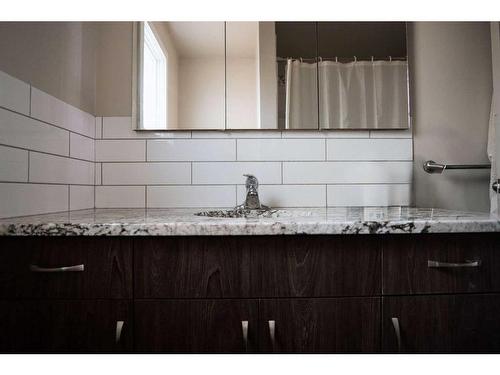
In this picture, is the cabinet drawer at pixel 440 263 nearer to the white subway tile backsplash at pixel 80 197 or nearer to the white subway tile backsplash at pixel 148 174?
the white subway tile backsplash at pixel 148 174

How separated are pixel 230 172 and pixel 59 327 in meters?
0.78

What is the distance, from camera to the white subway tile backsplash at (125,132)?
1289 millimetres

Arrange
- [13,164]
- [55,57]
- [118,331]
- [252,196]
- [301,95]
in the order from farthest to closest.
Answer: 1. [301,95]
2. [252,196]
3. [55,57]
4. [13,164]
5. [118,331]

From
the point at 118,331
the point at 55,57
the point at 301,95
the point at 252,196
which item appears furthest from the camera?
the point at 301,95

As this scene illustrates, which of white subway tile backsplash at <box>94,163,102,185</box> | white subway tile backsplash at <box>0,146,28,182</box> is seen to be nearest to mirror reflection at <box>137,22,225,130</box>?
white subway tile backsplash at <box>94,163,102,185</box>

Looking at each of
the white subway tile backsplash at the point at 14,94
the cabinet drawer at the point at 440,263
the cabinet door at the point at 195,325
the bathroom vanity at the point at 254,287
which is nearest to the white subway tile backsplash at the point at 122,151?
the white subway tile backsplash at the point at 14,94

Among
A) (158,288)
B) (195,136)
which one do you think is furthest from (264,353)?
(195,136)

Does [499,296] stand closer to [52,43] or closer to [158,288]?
[158,288]

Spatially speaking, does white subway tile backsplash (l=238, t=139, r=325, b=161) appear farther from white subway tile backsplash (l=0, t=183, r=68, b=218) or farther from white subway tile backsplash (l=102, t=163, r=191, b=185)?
white subway tile backsplash (l=0, t=183, r=68, b=218)

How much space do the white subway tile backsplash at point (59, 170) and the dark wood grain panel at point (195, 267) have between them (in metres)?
0.50

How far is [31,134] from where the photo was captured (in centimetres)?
94

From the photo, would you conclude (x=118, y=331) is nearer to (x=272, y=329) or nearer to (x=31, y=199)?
(x=272, y=329)

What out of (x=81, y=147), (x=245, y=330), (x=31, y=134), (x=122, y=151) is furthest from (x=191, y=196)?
(x=245, y=330)

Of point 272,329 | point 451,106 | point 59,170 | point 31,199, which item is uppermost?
point 451,106
